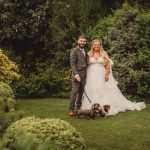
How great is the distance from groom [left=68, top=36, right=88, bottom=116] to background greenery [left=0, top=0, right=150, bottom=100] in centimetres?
399

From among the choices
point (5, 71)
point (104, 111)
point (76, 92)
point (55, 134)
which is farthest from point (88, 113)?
point (5, 71)

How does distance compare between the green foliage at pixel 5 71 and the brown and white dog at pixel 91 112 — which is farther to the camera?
the green foliage at pixel 5 71

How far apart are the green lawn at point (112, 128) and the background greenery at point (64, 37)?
8.78 ft

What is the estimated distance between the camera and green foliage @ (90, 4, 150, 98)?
57.0 ft

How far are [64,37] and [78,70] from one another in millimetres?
7163

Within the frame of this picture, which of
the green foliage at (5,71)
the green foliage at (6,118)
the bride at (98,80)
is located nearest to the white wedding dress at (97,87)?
the bride at (98,80)

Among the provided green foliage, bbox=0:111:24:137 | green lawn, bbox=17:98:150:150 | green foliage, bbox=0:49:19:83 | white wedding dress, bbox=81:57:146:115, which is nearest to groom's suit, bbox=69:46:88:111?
white wedding dress, bbox=81:57:146:115

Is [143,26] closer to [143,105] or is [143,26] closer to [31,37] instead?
[143,105]

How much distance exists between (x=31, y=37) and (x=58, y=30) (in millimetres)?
1841

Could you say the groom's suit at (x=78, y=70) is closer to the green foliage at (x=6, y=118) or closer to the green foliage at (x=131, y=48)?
the green foliage at (x=131, y=48)

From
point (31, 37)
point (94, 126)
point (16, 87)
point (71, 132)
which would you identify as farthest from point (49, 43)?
point (71, 132)

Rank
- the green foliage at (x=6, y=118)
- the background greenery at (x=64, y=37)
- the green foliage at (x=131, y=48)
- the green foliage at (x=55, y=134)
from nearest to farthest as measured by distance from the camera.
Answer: the green foliage at (x=6, y=118)
the green foliage at (x=55, y=134)
the green foliage at (x=131, y=48)
the background greenery at (x=64, y=37)

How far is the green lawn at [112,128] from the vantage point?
937cm

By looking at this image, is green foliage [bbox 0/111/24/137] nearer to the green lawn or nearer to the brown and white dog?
the green lawn
